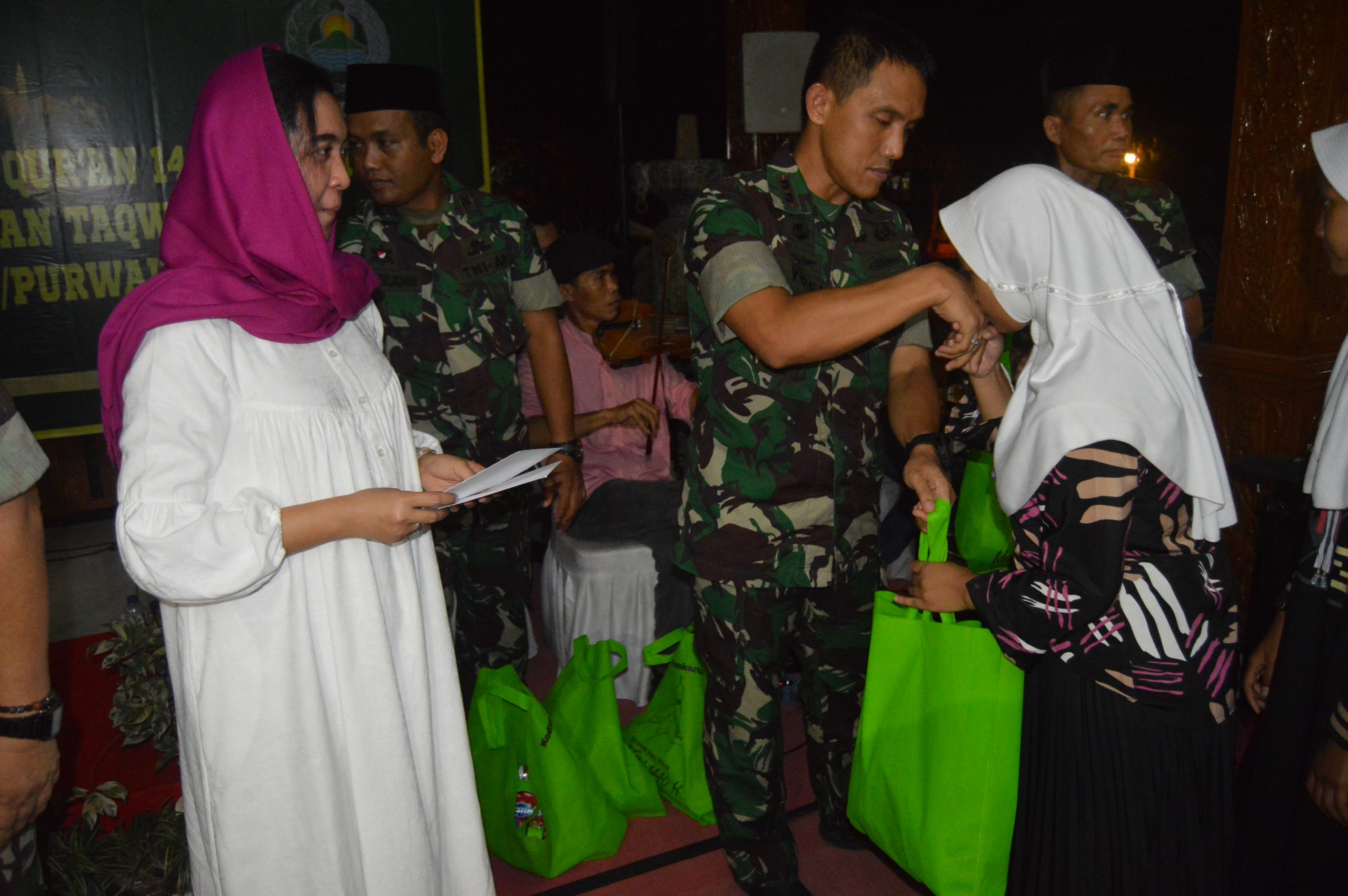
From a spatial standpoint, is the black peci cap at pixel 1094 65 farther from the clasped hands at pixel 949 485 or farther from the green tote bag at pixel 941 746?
the green tote bag at pixel 941 746

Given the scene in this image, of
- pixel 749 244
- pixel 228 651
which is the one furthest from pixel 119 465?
pixel 749 244

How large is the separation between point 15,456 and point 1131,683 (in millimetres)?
1617

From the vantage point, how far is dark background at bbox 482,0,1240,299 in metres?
7.66

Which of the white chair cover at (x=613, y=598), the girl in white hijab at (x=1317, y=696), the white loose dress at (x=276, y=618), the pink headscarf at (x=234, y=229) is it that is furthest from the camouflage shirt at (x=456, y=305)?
the girl in white hijab at (x=1317, y=696)

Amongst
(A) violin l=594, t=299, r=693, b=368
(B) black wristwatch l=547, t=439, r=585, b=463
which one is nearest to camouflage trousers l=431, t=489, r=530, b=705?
(B) black wristwatch l=547, t=439, r=585, b=463

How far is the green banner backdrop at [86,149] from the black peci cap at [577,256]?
120cm

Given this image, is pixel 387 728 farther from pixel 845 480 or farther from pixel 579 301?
pixel 579 301

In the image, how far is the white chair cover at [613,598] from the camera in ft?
10.1

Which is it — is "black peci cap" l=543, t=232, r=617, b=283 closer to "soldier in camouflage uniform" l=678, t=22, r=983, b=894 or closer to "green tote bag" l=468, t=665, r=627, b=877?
"soldier in camouflage uniform" l=678, t=22, r=983, b=894

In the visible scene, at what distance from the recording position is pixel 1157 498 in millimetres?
1331

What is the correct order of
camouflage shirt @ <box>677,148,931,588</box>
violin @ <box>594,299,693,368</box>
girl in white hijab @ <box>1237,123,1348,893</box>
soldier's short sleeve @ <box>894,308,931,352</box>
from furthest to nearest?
violin @ <box>594,299,693,368</box> → soldier's short sleeve @ <box>894,308,931,352</box> → camouflage shirt @ <box>677,148,931,588</box> → girl in white hijab @ <box>1237,123,1348,893</box>

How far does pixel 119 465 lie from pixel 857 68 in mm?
1434

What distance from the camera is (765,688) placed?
1.98 m

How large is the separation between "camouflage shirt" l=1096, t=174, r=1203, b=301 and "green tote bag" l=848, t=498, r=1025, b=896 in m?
1.69
